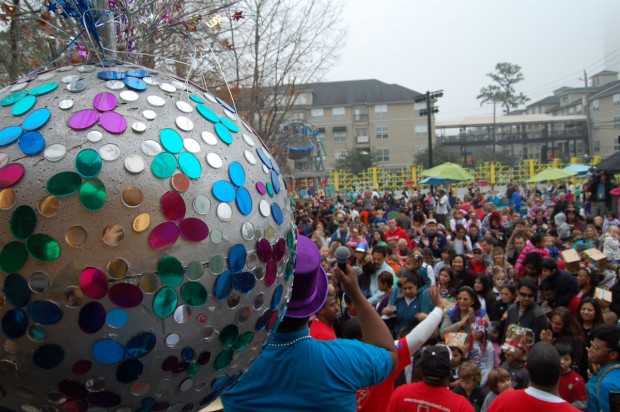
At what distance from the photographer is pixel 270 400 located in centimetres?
225

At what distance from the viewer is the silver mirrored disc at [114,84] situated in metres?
1.47

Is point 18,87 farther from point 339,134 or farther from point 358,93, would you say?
point 358,93

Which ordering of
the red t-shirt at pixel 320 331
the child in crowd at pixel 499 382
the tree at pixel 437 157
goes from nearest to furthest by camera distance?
the red t-shirt at pixel 320 331 → the child in crowd at pixel 499 382 → the tree at pixel 437 157

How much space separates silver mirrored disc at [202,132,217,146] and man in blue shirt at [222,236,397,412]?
78cm

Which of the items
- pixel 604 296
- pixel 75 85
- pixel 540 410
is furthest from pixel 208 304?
pixel 604 296

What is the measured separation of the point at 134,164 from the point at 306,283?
1.07 meters

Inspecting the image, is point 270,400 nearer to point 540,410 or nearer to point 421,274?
point 540,410

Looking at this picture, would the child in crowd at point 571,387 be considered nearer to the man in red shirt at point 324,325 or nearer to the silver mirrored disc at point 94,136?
→ the man in red shirt at point 324,325

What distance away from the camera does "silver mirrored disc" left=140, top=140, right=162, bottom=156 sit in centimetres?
134

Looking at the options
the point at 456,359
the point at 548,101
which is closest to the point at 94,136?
the point at 456,359

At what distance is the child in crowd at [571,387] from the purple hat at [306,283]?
128 inches

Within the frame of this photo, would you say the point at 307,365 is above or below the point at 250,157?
below

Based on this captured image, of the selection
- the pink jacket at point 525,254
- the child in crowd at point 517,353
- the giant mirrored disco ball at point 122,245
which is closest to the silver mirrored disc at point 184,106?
the giant mirrored disco ball at point 122,245

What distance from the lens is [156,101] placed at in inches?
58.0
